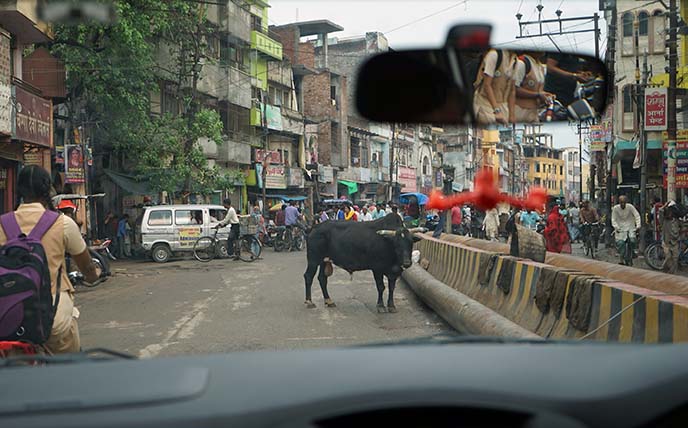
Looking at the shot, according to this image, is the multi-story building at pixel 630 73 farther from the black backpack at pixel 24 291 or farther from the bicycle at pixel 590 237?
the black backpack at pixel 24 291

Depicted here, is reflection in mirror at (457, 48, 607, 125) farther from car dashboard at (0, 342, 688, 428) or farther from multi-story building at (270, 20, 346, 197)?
multi-story building at (270, 20, 346, 197)

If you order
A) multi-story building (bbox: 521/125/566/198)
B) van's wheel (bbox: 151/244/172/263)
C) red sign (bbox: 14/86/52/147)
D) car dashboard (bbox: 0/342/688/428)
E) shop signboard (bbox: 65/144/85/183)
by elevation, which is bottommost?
van's wheel (bbox: 151/244/172/263)

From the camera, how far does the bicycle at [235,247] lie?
22438 mm

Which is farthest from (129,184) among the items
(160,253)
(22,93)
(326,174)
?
(326,174)

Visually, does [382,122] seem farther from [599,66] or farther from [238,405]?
[238,405]

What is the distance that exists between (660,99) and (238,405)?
70.3 ft

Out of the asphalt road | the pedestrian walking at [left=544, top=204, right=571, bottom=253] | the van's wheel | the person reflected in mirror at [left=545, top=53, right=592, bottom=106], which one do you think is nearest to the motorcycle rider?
the pedestrian walking at [left=544, top=204, right=571, bottom=253]

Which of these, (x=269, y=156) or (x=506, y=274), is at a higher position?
(x=269, y=156)

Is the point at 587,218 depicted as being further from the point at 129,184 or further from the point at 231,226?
the point at 129,184

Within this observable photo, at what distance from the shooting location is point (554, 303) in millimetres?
6934

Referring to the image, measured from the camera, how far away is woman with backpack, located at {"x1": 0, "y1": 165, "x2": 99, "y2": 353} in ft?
12.4

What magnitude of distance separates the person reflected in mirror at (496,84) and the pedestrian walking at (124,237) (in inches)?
913

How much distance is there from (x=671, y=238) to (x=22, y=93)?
14.8 metres

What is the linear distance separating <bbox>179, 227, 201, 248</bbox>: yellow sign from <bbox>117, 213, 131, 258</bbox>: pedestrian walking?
9.52 ft
